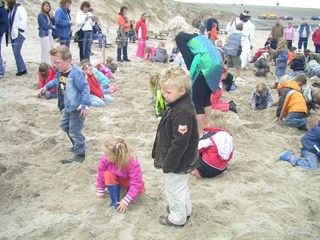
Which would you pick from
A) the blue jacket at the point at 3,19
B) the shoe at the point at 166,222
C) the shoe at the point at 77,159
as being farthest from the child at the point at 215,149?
the blue jacket at the point at 3,19

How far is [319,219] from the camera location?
3576 mm

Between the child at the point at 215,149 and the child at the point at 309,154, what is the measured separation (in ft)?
3.85

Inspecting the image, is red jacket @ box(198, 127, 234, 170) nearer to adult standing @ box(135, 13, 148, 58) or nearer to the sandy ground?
the sandy ground

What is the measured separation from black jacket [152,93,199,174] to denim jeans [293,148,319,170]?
2311mm

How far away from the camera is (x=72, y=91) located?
4.33 m

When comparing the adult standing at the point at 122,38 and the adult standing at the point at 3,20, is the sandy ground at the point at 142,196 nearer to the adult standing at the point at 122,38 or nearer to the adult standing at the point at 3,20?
the adult standing at the point at 3,20

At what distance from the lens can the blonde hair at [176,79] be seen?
9.23 ft

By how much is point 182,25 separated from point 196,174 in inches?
81.4

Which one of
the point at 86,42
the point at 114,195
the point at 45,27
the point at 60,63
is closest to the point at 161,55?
the point at 86,42

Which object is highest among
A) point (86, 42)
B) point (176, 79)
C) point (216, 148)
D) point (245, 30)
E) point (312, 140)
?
point (245, 30)

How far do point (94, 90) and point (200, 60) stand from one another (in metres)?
3.17

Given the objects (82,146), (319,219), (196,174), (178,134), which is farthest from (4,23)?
(319,219)

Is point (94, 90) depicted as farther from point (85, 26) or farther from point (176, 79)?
point (176, 79)

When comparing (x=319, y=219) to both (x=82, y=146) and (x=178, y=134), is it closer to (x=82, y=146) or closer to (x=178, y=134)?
(x=178, y=134)
